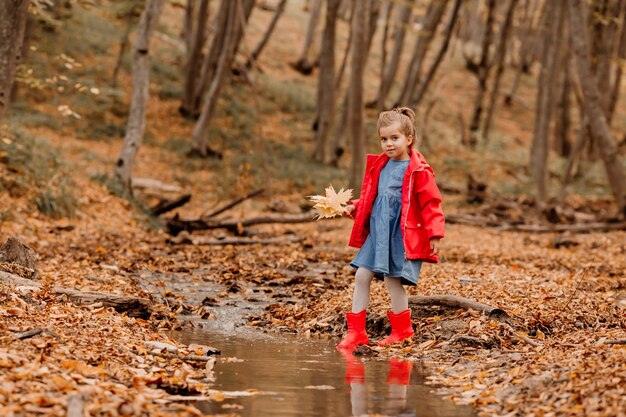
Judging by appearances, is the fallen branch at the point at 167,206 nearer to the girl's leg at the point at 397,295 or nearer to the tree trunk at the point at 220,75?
the tree trunk at the point at 220,75

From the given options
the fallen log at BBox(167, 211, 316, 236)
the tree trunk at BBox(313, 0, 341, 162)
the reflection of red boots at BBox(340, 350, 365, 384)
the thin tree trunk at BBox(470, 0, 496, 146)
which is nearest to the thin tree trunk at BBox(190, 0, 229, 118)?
the tree trunk at BBox(313, 0, 341, 162)

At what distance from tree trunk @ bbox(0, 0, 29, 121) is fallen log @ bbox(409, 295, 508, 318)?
4.90 m

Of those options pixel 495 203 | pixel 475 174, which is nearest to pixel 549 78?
pixel 495 203

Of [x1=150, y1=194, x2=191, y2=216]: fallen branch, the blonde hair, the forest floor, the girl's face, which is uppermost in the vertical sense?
the blonde hair

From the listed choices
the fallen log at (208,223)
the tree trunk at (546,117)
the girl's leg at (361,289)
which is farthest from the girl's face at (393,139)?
the tree trunk at (546,117)

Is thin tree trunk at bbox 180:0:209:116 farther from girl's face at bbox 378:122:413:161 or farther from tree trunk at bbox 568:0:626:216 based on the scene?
girl's face at bbox 378:122:413:161

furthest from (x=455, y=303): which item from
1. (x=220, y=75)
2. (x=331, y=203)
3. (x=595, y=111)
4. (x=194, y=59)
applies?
(x=194, y=59)

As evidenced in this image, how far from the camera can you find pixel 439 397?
4.39 m

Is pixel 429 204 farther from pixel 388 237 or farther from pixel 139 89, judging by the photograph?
pixel 139 89

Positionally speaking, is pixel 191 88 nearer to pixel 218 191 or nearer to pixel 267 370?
pixel 218 191

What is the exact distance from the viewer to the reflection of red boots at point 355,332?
6055 mm

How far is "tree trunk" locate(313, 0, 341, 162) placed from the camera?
22.0 meters

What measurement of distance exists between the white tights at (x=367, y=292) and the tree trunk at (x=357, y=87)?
9353 mm

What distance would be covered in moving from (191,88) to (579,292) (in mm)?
18486
